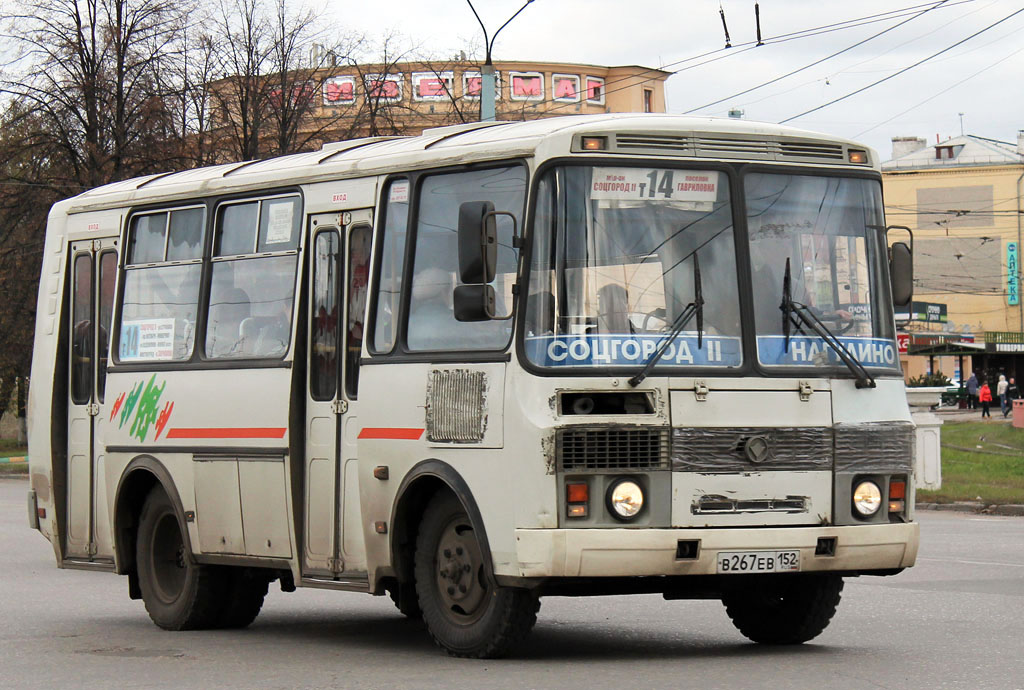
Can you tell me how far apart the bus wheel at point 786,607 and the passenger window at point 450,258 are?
7.38 ft

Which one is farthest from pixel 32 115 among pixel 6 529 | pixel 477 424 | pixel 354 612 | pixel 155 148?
pixel 477 424

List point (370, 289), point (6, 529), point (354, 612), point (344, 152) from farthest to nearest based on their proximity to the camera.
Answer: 1. point (6, 529)
2. point (354, 612)
3. point (344, 152)
4. point (370, 289)

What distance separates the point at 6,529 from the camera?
23578mm

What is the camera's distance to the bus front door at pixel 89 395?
13141 mm

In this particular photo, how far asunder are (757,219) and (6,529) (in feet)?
53.5

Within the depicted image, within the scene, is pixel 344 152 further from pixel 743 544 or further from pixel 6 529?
pixel 6 529

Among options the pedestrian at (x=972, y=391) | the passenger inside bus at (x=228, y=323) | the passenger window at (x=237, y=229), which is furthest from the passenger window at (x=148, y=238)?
the pedestrian at (x=972, y=391)

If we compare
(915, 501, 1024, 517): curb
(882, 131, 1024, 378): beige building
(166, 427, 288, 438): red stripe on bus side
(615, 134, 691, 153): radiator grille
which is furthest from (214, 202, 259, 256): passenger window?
(882, 131, 1024, 378): beige building

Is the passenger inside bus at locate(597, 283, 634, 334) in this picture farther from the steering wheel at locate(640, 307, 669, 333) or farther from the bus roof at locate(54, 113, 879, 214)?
the bus roof at locate(54, 113, 879, 214)

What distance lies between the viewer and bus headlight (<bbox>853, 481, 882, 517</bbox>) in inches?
377

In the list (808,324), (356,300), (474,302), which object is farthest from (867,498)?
(356,300)

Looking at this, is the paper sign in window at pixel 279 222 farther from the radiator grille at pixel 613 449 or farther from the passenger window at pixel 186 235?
the radiator grille at pixel 613 449

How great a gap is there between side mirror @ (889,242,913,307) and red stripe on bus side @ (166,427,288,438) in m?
3.76

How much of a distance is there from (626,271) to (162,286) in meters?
4.61
